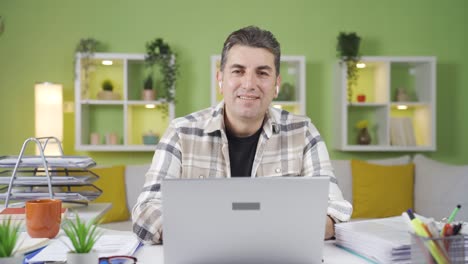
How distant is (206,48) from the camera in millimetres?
3916

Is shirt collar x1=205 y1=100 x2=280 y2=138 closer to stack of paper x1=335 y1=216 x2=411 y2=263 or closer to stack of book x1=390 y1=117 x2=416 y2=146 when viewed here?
stack of paper x1=335 y1=216 x2=411 y2=263

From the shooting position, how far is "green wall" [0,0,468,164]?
3.79 m

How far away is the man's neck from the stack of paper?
2.09 ft

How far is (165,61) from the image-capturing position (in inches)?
145

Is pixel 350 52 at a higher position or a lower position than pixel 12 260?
higher

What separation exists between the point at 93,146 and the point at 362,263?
2.94 metres

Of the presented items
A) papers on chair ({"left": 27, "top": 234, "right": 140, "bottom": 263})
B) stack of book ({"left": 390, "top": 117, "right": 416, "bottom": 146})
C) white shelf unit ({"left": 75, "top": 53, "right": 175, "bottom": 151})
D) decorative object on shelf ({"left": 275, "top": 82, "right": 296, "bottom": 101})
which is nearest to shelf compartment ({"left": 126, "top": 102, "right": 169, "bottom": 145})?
white shelf unit ({"left": 75, "top": 53, "right": 175, "bottom": 151})

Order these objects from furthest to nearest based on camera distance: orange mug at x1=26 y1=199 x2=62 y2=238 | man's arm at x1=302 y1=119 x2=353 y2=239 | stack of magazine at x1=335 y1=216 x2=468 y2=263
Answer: man's arm at x1=302 y1=119 x2=353 y2=239 → orange mug at x1=26 y1=199 x2=62 y2=238 → stack of magazine at x1=335 y1=216 x2=468 y2=263

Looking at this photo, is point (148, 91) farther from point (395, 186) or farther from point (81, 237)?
point (81, 237)

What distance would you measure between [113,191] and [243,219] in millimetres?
2643

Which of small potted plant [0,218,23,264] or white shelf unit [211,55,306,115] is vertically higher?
white shelf unit [211,55,306,115]

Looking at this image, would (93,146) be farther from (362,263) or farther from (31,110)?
(362,263)

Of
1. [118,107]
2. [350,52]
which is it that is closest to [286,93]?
[350,52]

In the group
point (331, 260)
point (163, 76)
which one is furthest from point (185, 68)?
point (331, 260)
